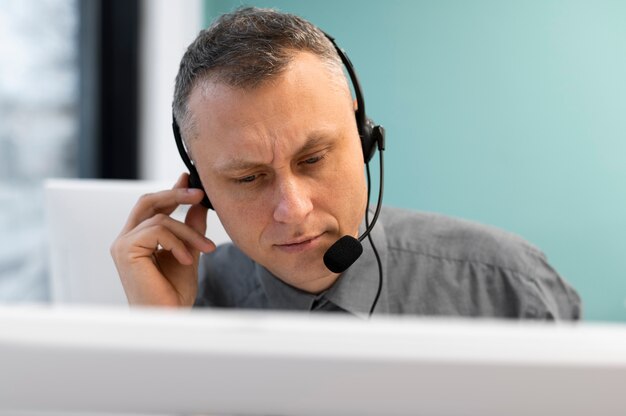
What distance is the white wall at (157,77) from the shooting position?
2.75 meters

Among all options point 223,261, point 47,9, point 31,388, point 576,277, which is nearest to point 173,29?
point 47,9

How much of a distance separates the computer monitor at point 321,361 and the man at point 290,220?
1.92 ft

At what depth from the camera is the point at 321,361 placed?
0.90 ft

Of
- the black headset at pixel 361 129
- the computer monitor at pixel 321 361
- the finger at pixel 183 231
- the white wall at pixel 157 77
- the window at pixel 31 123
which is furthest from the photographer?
the white wall at pixel 157 77

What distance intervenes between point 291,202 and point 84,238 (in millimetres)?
415

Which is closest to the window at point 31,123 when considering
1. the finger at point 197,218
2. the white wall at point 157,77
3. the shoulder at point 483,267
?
the white wall at point 157,77

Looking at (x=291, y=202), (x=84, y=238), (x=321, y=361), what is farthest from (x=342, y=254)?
Answer: (x=321, y=361)

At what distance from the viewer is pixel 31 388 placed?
30 centimetres

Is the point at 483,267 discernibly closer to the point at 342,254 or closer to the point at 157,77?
the point at 342,254

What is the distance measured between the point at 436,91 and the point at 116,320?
2.85 meters

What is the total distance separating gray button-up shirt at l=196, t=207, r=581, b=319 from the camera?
3.67 ft

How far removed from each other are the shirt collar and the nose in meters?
0.23

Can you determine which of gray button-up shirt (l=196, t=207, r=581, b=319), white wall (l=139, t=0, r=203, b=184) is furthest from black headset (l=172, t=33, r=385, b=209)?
white wall (l=139, t=0, r=203, b=184)

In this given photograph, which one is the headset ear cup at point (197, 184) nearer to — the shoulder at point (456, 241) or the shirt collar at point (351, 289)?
the shirt collar at point (351, 289)
